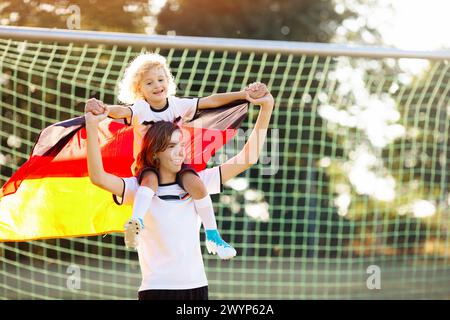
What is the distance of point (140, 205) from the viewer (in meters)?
2.88

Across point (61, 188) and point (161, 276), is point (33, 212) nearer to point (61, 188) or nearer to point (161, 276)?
point (61, 188)

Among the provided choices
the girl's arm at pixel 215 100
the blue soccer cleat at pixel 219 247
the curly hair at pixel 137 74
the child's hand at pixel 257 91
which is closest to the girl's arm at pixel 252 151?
the child's hand at pixel 257 91

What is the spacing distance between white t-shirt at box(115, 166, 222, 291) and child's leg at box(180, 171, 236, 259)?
3cm

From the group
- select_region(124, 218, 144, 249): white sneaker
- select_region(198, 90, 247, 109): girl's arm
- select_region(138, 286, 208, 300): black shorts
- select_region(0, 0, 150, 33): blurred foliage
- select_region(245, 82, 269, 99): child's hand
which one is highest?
select_region(0, 0, 150, 33): blurred foliage

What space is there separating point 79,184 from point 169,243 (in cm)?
59

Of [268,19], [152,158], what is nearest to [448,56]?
[152,158]

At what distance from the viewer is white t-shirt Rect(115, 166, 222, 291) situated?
9.65ft

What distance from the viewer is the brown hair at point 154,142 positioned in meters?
2.96

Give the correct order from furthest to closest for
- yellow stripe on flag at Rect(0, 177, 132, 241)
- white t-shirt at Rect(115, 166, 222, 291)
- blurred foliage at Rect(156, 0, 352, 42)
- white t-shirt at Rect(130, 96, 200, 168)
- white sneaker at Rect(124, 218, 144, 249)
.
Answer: blurred foliage at Rect(156, 0, 352, 42), yellow stripe on flag at Rect(0, 177, 132, 241), white t-shirt at Rect(130, 96, 200, 168), white t-shirt at Rect(115, 166, 222, 291), white sneaker at Rect(124, 218, 144, 249)

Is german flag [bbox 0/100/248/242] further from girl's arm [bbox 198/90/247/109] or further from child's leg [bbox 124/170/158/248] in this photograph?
child's leg [bbox 124/170/158/248]

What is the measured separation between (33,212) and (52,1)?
6.09 m

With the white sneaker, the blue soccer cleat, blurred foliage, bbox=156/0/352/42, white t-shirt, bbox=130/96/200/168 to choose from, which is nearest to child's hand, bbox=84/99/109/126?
white t-shirt, bbox=130/96/200/168

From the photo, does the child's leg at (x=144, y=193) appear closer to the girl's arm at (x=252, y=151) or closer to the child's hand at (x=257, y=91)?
the girl's arm at (x=252, y=151)

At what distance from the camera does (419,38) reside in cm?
905
